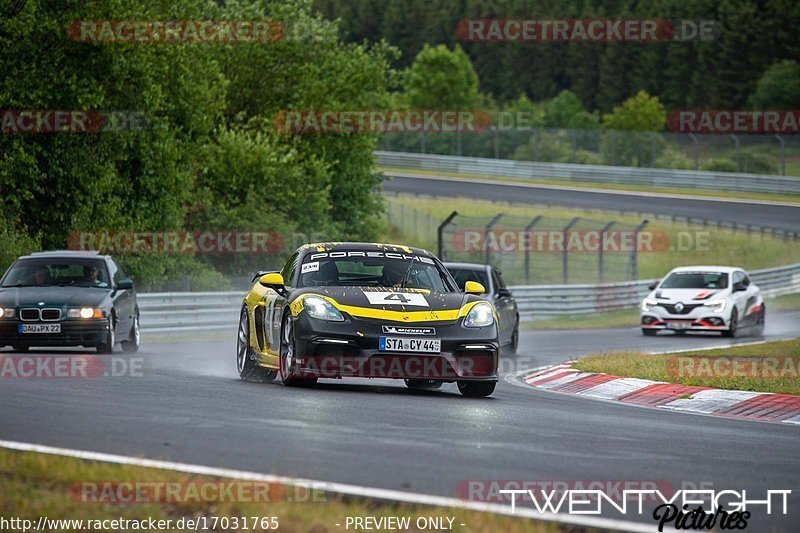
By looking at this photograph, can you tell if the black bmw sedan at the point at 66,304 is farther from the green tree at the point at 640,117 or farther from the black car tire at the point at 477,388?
the green tree at the point at 640,117

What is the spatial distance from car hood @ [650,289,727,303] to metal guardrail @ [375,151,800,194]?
113 feet

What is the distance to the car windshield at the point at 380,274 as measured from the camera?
13453 millimetres

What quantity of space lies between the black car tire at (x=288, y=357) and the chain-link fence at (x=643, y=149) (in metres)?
48.4

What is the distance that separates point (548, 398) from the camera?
13.5 meters

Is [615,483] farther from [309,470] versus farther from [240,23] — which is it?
[240,23]

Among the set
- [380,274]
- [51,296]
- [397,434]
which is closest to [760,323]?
[51,296]

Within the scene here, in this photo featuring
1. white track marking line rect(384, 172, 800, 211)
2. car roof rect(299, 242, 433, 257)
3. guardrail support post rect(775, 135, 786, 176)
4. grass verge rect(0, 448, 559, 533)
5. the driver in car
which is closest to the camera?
grass verge rect(0, 448, 559, 533)

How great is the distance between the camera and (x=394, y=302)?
12.7 meters

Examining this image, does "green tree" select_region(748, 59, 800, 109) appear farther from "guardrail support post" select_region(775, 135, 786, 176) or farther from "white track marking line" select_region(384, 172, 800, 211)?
"white track marking line" select_region(384, 172, 800, 211)

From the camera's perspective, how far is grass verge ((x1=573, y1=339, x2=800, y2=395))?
47.9 ft

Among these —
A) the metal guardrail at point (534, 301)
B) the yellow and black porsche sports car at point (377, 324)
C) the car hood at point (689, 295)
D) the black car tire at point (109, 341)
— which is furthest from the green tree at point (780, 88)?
the yellow and black porsche sports car at point (377, 324)

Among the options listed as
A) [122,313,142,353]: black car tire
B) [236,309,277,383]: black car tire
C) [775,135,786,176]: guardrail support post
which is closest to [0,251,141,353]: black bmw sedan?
[122,313,142,353]: black car tire

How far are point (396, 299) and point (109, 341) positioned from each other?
7027 millimetres

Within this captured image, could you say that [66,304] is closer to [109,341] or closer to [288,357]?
[109,341]
